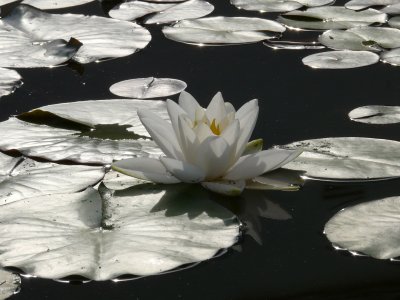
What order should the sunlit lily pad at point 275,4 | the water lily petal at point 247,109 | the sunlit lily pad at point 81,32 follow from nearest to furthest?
the water lily petal at point 247,109 < the sunlit lily pad at point 81,32 < the sunlit lily pad at point 275,4

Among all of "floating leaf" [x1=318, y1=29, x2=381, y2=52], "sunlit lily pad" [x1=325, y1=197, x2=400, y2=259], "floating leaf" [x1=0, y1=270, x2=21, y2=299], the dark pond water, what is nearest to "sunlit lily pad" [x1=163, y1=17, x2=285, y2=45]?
the dark pond water

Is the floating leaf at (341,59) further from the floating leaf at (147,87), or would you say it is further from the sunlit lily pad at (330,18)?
the floating leaf at (147,87)

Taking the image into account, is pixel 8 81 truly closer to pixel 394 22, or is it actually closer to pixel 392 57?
pixel 392 57

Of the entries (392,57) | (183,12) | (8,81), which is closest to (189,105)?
(8,81)

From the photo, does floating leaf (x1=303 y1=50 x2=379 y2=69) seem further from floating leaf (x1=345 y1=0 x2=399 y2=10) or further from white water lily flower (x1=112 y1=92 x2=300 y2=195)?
white water lily flower (x1=112 y1=92 x2=300 y2=195)

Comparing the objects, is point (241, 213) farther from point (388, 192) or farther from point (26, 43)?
Answer: point (26, 43)

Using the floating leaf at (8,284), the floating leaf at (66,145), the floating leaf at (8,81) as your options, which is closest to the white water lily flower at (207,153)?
the floating leaf at (66,145)

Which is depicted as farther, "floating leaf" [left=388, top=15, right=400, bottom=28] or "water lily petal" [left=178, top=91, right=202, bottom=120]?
"floating leaf" [left=388, top=15, right=400, bottom=28]
